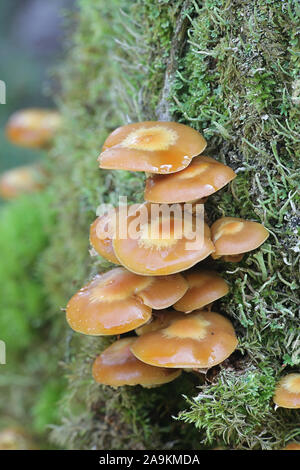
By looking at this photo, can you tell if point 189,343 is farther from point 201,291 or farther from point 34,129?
point 34,129

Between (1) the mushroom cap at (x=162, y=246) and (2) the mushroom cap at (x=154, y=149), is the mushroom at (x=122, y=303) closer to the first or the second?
(1) the mushroom cap at (x=162, y=246)

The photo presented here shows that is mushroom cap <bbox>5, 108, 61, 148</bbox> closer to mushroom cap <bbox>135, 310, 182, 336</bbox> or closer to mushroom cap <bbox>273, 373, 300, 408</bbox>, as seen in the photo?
mushroom cap <bbox>135, 310, 182, 336</bbox>

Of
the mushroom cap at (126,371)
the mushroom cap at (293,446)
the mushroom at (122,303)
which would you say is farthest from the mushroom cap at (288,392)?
the mushroom at (122,303)

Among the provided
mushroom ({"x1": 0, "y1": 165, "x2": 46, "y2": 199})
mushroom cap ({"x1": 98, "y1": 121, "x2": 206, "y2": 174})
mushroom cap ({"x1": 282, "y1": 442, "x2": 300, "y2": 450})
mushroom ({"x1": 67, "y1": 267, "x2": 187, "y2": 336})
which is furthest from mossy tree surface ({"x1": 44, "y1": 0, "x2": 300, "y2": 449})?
mushroom ({"x1": 0, "y1": 165, "x2": 46, "y2": 199})

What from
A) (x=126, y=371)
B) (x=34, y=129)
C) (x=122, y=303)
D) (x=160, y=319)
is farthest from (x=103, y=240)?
(x=34, y=129)

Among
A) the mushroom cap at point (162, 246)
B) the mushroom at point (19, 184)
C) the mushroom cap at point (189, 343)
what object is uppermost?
the mushroom cap at point (162, 246)
